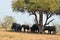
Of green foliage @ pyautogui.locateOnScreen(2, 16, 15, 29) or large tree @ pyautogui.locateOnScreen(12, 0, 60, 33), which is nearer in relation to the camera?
large tree @ pyautogui.locateOnScreen(12, 0, 60, 33)

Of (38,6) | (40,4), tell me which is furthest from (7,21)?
(40,4)

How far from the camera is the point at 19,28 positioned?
4772cm

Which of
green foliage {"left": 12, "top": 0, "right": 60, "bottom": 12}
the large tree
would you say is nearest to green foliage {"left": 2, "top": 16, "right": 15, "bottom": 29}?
the large tree

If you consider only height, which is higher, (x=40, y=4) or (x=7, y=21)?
(x=40, y=4)

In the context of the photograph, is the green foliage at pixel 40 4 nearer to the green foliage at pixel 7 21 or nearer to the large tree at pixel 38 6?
the large tree at pixel 38 6

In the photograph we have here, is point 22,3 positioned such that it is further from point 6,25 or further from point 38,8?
point 6,25

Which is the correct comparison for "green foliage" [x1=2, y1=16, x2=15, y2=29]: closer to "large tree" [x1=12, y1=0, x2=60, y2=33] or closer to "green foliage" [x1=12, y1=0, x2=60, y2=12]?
"large tree" [x1=12, y1=0, x2=60, y2=33]

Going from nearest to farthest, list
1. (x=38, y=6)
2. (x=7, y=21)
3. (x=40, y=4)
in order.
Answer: (x=40, y=4), (x=38, y=6), (x=7, y=21)

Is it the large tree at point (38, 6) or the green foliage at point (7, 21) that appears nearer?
the large tree at point (38, 6)

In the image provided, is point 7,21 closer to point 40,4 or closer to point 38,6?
point 38,6

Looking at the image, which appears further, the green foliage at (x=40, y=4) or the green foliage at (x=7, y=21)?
the green foliage at (x=7, y=21)

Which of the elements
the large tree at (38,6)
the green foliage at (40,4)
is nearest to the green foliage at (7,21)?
the large tree at (38,6)

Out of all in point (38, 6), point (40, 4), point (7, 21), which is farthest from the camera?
point (7, 21)

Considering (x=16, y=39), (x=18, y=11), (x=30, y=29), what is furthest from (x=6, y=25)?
(x=16, y=39)
